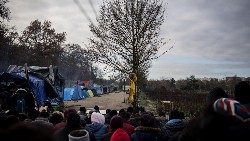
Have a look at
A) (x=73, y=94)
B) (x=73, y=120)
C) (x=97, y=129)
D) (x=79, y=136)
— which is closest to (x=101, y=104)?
(x=73, y=94)

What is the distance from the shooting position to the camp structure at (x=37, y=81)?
1630cm

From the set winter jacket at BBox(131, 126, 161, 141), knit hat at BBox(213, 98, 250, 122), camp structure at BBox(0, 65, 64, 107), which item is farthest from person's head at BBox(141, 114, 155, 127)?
camp structure at BBox(0, 65, 64, 107)

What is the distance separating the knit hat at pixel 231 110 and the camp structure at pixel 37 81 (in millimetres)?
13527

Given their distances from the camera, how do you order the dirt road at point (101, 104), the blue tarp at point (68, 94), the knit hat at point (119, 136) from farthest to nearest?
the blue tarp at point (68, 94) < the dirt road at point (101, 104) < the knit hat at point (119, 136)

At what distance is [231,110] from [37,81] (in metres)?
17.1

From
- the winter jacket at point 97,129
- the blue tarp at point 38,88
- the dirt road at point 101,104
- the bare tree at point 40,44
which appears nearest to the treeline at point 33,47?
the bare tree at point 40,44

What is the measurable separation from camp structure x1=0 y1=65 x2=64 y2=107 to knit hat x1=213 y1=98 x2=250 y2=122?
1353cm

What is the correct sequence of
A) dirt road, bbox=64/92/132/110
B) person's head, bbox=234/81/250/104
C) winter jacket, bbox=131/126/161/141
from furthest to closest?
1. dirt road, bbox=64/92/132/110
2. winter jacket, bbox=131/126/161/141
3. person's head, bbox=234/81/250/104

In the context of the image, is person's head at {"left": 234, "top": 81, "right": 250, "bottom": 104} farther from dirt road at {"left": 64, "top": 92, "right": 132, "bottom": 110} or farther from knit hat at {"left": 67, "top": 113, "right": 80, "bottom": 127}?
dirt road at {"left": 64, "top": 92, "right": 132, "bottom": 110}

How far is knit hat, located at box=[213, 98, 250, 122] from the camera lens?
2.06 meters

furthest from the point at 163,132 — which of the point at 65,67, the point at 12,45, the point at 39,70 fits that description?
the point at 65,67

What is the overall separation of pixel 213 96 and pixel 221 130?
42.6 inches

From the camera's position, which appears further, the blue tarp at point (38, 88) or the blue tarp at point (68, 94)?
the blue tarp at point (68, 94)

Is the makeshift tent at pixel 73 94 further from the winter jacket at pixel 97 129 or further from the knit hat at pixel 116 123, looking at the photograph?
the knit hat at pixel 116 123
